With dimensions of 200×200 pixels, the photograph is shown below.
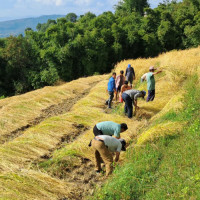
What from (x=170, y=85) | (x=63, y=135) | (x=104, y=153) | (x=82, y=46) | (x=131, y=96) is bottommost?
(x=63, y=135)

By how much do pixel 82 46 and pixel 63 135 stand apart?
18.7 meters

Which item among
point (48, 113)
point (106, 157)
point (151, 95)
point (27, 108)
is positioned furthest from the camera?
point (27, 108)

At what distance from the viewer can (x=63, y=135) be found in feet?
22.0

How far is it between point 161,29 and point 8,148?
2775 cm

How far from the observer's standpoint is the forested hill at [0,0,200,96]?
77.0 ft

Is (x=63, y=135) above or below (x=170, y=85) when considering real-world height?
below

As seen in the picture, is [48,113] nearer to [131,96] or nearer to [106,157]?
[131,96]

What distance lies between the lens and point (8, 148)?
571 centimetres

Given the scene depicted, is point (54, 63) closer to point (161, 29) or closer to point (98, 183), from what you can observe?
point (161, 29)

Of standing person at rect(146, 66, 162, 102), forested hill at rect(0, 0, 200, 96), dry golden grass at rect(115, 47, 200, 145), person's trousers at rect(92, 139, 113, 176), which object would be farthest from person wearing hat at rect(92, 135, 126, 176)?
forested hill at rect(0, 0, 200, 96)

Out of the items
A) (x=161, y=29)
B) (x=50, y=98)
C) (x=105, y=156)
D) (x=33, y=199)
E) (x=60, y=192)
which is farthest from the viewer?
(x=161, y=29)

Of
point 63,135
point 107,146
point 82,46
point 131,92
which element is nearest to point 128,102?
point 131,92

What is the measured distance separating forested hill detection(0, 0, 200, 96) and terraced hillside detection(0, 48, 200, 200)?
11775mm

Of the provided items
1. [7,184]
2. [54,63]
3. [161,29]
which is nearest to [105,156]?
[7,184]
